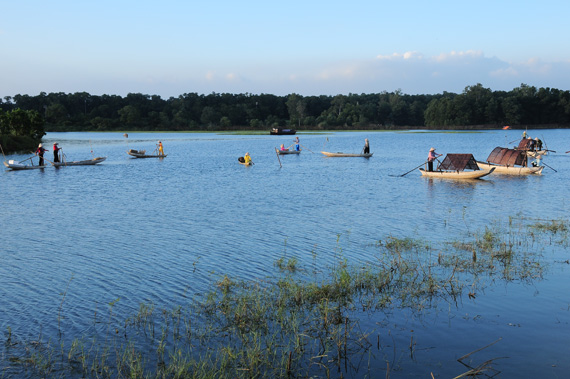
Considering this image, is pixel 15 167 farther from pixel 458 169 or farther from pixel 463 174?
pixel 463 174

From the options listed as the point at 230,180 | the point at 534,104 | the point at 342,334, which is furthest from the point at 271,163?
the point at 534,104

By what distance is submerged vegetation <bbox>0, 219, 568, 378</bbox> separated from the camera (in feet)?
30.0

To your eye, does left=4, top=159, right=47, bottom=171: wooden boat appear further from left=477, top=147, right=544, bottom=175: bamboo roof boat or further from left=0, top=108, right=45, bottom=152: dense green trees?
left=477, top=147, right=544, bottom=175: bamboo roof boat

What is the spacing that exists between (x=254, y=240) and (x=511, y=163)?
3068 centimetres

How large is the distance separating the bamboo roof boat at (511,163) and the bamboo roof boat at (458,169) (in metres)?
3.65

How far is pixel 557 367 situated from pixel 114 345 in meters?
7.77

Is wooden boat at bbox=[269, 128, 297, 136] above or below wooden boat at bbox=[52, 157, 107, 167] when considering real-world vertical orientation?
above

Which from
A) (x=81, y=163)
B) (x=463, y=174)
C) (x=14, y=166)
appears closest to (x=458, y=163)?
(x=463, y=174)

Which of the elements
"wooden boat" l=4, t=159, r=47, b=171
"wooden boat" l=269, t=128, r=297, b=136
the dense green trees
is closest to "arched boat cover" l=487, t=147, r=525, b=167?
"wooden boat" l=4, t=159, r=47, b=171

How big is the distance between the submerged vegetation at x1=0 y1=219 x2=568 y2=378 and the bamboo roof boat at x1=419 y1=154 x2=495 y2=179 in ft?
75.1

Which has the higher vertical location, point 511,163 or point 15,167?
point 511,163

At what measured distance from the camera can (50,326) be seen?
11.1 metres

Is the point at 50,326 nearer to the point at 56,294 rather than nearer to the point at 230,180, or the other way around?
the point at 56,294

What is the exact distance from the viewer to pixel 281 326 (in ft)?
36.0
